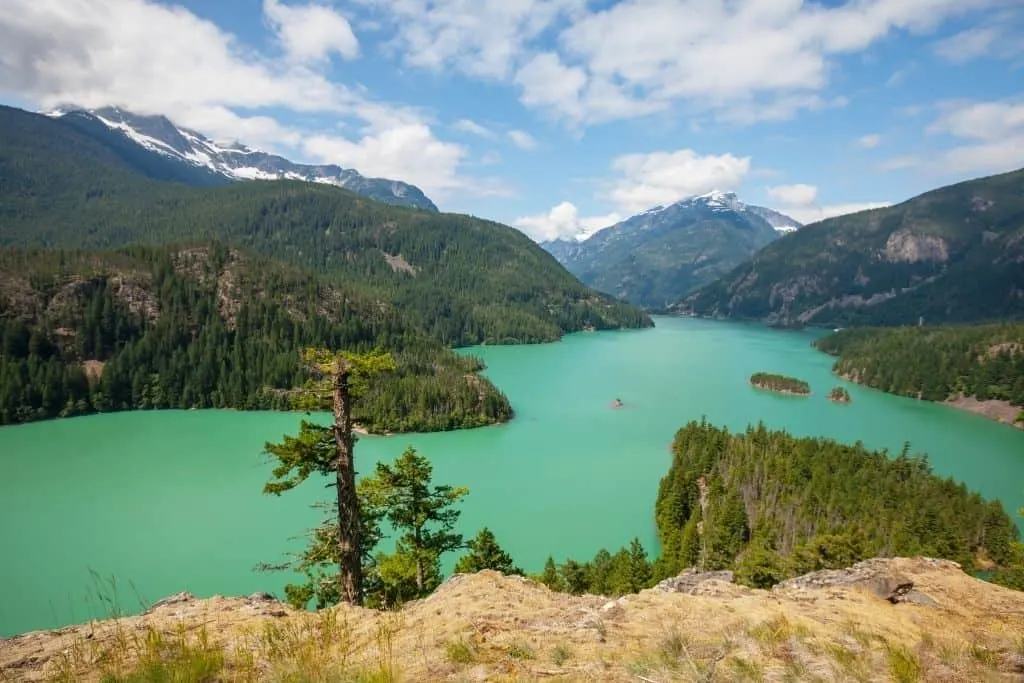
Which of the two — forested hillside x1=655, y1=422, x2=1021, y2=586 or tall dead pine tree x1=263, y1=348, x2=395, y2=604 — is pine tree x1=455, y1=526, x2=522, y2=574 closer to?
forested hillside x1=655, y1=422, x2=1021, y2=586

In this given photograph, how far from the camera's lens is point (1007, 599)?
1243cm

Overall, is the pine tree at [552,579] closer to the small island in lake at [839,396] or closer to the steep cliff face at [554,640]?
the steep cliff face at [554,640]

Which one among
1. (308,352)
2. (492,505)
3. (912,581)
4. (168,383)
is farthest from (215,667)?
(168,383)

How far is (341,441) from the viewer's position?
14.0m

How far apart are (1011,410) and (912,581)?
11770cm

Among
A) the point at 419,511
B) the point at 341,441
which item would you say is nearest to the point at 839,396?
the point at 419,511

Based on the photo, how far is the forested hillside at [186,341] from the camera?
89.1 meters

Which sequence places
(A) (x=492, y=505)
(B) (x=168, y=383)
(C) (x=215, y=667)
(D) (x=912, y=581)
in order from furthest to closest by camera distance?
(B) (x=168, y=383), (A) (x=492, y=505), (D) (x=912, y=581), (C) (x=215, y=667)

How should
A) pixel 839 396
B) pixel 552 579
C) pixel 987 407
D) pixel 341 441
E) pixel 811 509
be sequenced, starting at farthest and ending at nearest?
pixel 839 396, pixel 987 407, pixel 811 509, pixel 552 579, pixel 341 441

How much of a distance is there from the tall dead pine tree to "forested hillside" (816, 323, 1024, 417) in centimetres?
12892

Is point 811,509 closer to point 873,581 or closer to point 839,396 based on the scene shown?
point 873,581

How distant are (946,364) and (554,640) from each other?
147m

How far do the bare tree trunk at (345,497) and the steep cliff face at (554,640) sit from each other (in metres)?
3.05

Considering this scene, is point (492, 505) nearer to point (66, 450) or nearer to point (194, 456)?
point (194, 456)
